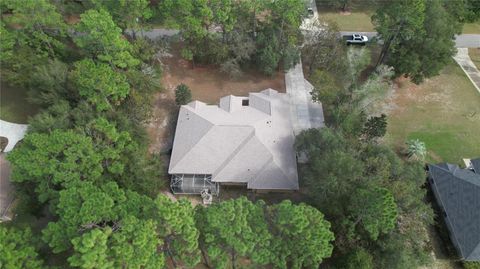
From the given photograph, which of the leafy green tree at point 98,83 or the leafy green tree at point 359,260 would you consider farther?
the leafy green tree at point 98,83

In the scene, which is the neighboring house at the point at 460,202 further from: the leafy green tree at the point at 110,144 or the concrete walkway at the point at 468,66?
the leafy green tree at the point at 110,144

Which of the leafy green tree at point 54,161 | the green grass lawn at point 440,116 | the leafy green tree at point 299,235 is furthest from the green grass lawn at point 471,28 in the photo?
the leafy green tree at point 54,161

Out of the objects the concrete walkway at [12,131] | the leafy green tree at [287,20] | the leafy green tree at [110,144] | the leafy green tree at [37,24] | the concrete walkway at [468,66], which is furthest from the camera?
the concrete walkway at [468,66]

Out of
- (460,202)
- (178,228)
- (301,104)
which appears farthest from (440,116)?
(178,228)

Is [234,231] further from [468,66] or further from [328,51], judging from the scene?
[468,66]

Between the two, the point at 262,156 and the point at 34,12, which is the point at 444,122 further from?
the point at 34,12

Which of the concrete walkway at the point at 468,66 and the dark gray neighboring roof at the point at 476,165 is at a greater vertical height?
the concrete walkway at the point at 468,66

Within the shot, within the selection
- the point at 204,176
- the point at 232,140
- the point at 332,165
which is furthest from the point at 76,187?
the point at 332,165
